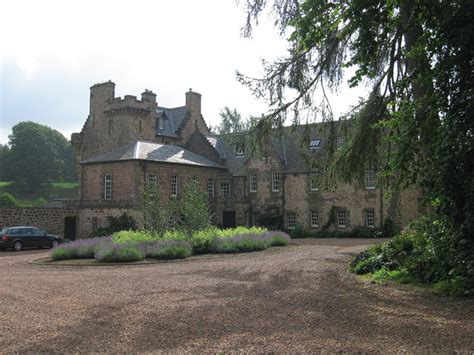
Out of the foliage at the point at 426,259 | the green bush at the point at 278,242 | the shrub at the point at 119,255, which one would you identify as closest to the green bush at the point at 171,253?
the shrub at the point at 119,255

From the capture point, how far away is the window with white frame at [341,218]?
112 ft

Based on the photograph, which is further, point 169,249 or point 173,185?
point 173,185

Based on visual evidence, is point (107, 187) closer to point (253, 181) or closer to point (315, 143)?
point (253, 181)

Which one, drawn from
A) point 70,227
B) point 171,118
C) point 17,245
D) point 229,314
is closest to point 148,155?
point 70,227

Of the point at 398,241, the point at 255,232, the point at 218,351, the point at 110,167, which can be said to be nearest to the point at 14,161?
the point at 110,167

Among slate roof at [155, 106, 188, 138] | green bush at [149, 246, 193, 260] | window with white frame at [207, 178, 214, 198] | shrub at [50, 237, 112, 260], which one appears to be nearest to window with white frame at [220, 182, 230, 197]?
window with white frame at [207, 178, 214, 198]

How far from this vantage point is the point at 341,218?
34219 mm

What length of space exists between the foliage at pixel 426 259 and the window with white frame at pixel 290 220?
2138cm

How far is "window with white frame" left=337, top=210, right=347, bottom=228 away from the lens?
34.1m

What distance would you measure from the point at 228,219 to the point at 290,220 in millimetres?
5160

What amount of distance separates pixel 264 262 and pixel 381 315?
9.13 m

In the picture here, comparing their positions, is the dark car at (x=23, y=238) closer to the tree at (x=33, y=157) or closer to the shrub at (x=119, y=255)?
the shrub at (x=119, y=255)

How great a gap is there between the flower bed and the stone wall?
10446mm

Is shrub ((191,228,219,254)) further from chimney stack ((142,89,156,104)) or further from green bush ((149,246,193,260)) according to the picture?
chimney stack ((142,89,156,104))
